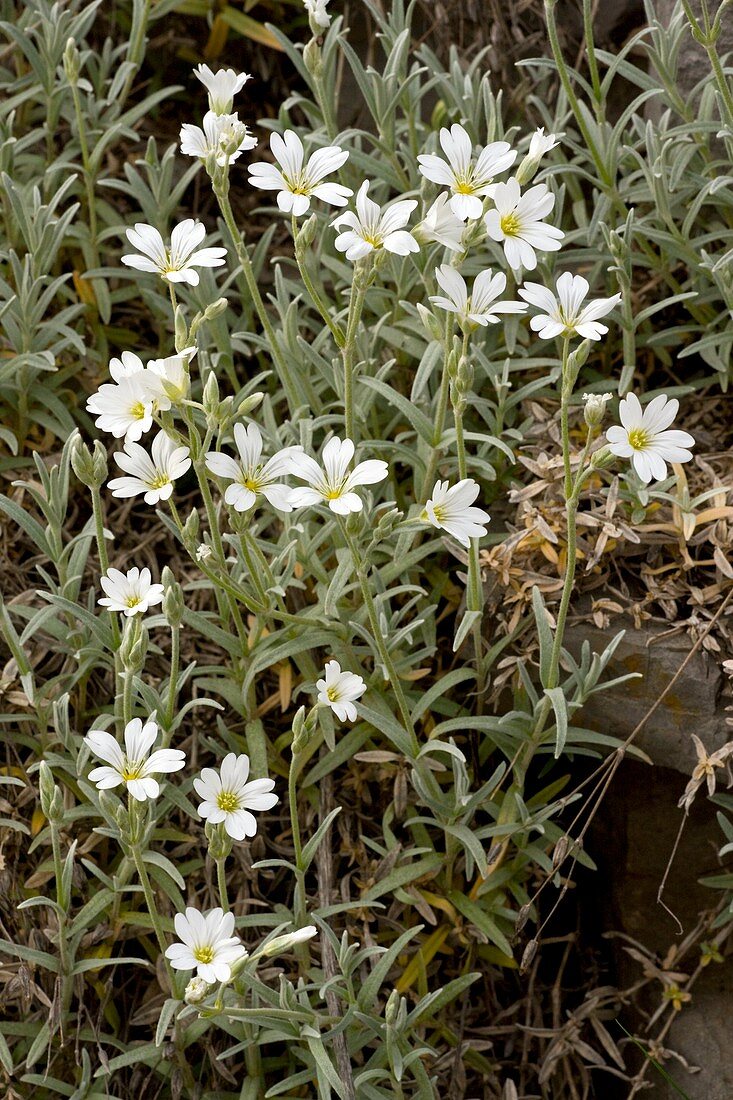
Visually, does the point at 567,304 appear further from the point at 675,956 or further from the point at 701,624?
the point at 675,956

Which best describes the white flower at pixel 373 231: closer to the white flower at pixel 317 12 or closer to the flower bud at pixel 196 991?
the white flower at pixel 317 12

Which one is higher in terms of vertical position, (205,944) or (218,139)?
(218,139)

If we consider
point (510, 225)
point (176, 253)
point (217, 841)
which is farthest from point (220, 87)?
point (217, 841)

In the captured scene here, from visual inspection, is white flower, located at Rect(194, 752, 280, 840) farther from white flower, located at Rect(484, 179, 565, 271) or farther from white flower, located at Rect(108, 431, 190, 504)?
white flower, located at Rect(484, 179, 565, 271)

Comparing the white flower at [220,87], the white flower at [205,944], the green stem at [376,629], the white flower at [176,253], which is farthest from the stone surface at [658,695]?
the white flower at [220,87]

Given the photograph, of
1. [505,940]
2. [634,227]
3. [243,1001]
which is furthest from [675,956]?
[634,227]

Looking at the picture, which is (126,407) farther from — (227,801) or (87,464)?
(227,801)

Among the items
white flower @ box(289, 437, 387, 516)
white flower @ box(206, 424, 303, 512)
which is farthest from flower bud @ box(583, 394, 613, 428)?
white flower @ box(206, 424, 303, 512)
